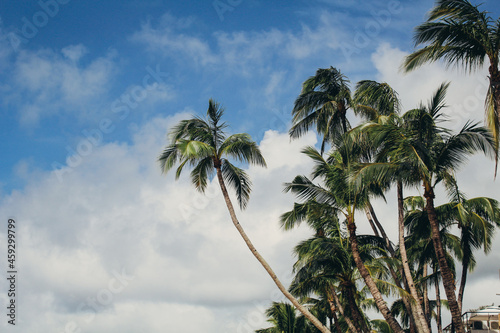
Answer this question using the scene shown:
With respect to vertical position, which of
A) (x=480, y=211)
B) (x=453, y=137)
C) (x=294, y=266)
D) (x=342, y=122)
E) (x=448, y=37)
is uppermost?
(x=342, y=122)

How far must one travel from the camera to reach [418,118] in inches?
766

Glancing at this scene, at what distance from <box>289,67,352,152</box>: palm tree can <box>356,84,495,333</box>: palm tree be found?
7.97 meters

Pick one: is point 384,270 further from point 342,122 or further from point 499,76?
point 499,76

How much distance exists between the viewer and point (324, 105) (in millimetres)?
27969

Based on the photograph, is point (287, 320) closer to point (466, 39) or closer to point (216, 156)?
point (216, 156)


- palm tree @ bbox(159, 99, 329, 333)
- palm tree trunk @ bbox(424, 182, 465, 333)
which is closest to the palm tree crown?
palm tree @ bbox(159, 99, 329, 333)

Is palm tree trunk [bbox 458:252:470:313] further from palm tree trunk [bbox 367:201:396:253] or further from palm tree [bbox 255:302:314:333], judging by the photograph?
palm tree [bbox 255:302:314:333]

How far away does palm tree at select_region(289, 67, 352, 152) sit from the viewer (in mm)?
27823

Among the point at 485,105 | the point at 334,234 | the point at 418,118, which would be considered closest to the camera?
the point at 485,105

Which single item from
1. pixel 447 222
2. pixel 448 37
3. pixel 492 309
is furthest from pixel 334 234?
pixel 492 309

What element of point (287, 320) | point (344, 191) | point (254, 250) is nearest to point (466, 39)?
point (344, 191)

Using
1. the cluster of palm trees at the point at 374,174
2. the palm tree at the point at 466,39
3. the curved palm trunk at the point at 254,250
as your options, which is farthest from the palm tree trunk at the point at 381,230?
the palm tree at the point at 466,39

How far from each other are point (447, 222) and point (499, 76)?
13.3m

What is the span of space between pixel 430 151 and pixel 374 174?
258 centimetres
